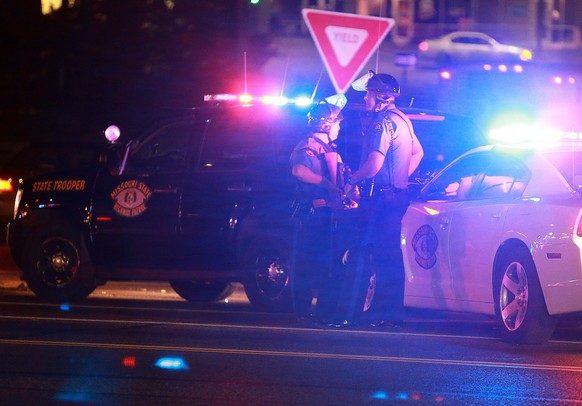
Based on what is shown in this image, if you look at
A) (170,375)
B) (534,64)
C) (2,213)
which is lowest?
(2,213)

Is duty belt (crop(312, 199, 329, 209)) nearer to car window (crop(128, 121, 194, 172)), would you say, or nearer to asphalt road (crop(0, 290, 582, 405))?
asphalt road (crop(0, 290, 582, 405))

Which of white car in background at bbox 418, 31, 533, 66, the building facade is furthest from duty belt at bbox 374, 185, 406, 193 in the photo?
the building facade

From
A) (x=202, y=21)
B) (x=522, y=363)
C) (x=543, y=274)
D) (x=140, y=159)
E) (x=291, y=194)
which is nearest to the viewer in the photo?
(x=522, y=363)

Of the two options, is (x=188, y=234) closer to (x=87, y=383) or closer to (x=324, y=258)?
(x=324, y=258)

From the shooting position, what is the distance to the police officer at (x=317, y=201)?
30.3 ft

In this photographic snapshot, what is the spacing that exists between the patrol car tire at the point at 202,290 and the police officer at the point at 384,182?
3.35 metres

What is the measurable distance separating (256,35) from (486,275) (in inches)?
752

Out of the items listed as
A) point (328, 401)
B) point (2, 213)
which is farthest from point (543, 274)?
point (2, 213)

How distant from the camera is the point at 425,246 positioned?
9656mm

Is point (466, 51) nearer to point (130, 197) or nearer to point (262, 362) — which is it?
point (130, 197)

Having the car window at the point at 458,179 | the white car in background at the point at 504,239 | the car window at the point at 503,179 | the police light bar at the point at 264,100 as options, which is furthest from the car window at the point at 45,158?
the car window at the point at 503,179

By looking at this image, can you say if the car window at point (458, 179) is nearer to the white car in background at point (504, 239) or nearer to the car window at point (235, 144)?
the white car in background at point (504, 239)

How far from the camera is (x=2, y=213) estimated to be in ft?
62.5

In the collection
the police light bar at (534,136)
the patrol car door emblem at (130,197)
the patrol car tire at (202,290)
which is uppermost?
the police light bar at (534,136)
